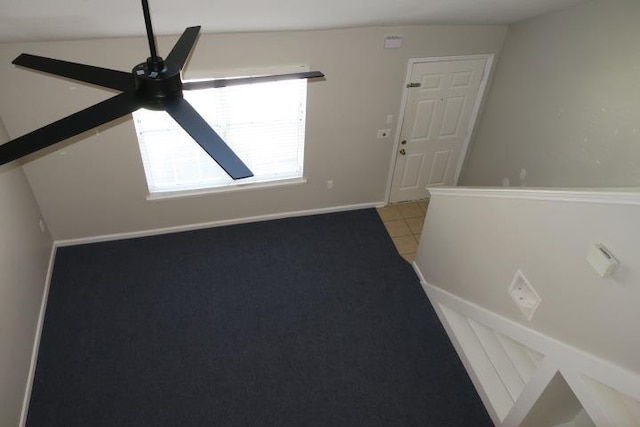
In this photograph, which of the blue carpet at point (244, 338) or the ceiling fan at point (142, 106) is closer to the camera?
the ceiling fan at point (142, 106)

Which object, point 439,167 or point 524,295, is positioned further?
point 439,167

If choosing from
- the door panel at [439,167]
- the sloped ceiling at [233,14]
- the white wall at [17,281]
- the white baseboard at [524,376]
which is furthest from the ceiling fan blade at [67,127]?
the door panel at [439,167]

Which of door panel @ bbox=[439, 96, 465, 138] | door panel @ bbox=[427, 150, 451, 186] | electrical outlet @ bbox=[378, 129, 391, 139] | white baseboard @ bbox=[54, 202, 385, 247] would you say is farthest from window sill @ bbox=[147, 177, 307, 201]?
door panel @ bbox=[439, 96, 465, 138]

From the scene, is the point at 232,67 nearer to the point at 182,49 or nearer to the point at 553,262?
the point at 182,49

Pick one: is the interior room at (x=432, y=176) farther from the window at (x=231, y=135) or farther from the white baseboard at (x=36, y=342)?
the window at (x=231, y=135)

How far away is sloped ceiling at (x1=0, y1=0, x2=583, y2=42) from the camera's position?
2.44 metres

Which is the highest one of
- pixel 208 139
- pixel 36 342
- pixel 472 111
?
pixel 208 139

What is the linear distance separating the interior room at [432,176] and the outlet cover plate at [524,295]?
1 centimetres

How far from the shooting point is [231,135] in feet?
14.4

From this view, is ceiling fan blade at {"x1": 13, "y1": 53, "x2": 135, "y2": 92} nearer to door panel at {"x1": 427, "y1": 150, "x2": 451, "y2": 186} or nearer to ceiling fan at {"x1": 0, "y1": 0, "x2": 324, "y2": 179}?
ceiling fan at {"x1": 0, "y1": 0, "x2": 324, "y2": 179}

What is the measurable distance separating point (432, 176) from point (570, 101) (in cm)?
197

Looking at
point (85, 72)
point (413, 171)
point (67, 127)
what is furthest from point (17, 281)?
point (413, 171)

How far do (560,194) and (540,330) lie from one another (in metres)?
0.93

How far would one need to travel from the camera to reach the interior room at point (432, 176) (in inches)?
94.6
